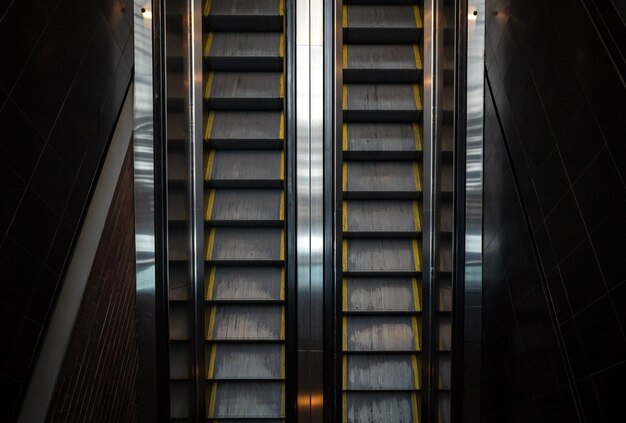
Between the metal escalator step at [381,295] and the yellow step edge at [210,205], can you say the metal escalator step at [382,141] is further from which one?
the yellow step edge at [210,205]

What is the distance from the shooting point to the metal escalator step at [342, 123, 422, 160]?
4855 millimetres

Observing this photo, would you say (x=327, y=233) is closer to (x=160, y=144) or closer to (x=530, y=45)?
(x=160, y=144)

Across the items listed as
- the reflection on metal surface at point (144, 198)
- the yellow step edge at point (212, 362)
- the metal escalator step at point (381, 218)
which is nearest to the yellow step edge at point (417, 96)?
the metal escalator step at point (381, 218)

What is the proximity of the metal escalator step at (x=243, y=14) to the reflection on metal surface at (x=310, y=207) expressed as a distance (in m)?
0.45

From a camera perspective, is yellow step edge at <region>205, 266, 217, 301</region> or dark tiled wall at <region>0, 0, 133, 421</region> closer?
dark tiled wall at <region>0, 0, 133, 421</region>

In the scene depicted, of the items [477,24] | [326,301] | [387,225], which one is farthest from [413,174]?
[477,24]

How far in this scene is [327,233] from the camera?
4562mm

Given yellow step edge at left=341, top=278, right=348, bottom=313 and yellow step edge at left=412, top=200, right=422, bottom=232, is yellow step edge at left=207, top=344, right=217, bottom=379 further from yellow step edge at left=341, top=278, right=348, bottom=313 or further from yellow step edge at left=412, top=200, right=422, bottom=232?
yellow step edge at left=412, top=200, right=422, bottom=232

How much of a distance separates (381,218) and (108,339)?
81.6 inches

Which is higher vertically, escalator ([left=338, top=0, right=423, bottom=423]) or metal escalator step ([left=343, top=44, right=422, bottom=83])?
metal escalator step ([left=343, top=44, right=422, bottom=83])

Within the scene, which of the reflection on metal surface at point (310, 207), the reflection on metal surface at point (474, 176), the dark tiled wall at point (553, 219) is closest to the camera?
the dark tiled wall at point (553, 219)

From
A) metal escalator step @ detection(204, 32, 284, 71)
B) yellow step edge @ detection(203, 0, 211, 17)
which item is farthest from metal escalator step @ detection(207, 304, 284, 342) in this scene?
yellow step edge @ detection(203, 0, 211, 17)

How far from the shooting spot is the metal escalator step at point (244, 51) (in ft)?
16.1

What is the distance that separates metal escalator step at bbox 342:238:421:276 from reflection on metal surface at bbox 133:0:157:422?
1686mm
